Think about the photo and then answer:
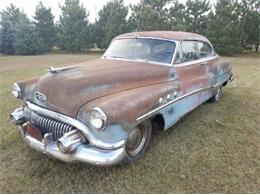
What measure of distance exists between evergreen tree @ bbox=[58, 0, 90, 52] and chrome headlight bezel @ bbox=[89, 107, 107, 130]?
86.2ft

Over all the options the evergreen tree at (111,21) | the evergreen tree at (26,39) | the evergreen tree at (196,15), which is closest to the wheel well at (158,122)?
the evergreen tree at (196,15)

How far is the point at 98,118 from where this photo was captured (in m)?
2.52

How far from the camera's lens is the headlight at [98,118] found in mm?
2504

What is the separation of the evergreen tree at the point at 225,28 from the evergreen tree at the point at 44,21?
61.1 ft

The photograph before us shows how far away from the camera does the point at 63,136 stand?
2.59 m

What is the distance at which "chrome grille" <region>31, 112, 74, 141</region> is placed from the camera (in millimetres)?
2736

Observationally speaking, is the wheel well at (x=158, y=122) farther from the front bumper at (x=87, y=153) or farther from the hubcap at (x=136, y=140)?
the front bumper at (x=87, y=153)

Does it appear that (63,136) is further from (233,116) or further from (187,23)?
(187,23)

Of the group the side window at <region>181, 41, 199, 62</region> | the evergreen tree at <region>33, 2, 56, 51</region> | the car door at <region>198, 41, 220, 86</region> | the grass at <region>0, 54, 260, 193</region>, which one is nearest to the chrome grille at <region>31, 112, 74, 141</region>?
the grass at <region>0, 54, 260, 193</region>

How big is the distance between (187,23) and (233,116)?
2021 cm

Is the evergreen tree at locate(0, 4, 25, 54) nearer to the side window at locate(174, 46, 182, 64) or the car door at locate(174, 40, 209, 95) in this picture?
the car door at locate(174, 40, 209, 95)

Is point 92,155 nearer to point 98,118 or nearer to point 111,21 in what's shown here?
point 98,118

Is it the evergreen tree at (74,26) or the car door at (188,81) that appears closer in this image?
the car door at (188,81)

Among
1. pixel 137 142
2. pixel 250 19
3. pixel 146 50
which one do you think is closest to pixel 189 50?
pixel 146 50
